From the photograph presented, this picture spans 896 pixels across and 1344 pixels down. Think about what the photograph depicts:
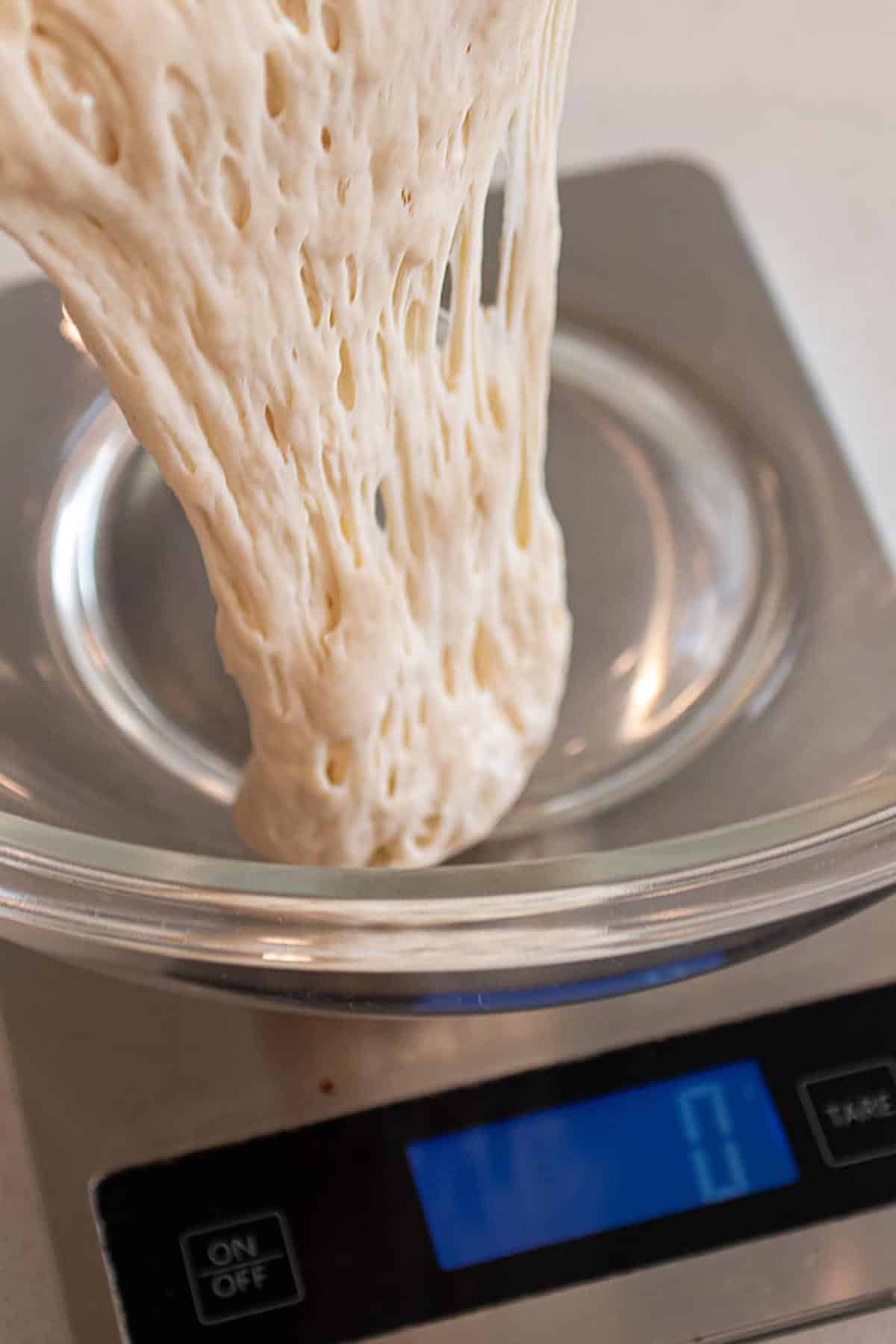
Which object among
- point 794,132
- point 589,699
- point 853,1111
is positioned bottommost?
point 853,1111

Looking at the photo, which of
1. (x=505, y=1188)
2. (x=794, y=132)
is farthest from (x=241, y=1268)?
(x=794, y=132)

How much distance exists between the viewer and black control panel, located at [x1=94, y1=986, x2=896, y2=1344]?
0.42 metres

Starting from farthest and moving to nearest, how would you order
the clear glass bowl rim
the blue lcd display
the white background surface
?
the white background surface < the blue lcd display < the clear glass bowl rim

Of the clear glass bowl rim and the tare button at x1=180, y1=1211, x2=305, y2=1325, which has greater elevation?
the clear glass bowl rim

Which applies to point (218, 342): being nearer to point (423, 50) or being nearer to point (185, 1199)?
point (423, 50)

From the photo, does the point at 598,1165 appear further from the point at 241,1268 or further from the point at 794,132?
the point at 794,132

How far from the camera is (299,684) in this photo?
42 centimetres

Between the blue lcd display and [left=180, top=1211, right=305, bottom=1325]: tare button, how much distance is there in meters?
0.05

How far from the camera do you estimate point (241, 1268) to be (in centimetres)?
42

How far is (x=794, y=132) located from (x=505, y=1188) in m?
0.53

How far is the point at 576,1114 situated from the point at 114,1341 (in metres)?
0.16

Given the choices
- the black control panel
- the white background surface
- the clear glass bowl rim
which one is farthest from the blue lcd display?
the white background surface

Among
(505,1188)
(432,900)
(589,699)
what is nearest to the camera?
(432,900)

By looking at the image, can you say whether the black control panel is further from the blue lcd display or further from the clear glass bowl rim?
the clear glass bowl rim
